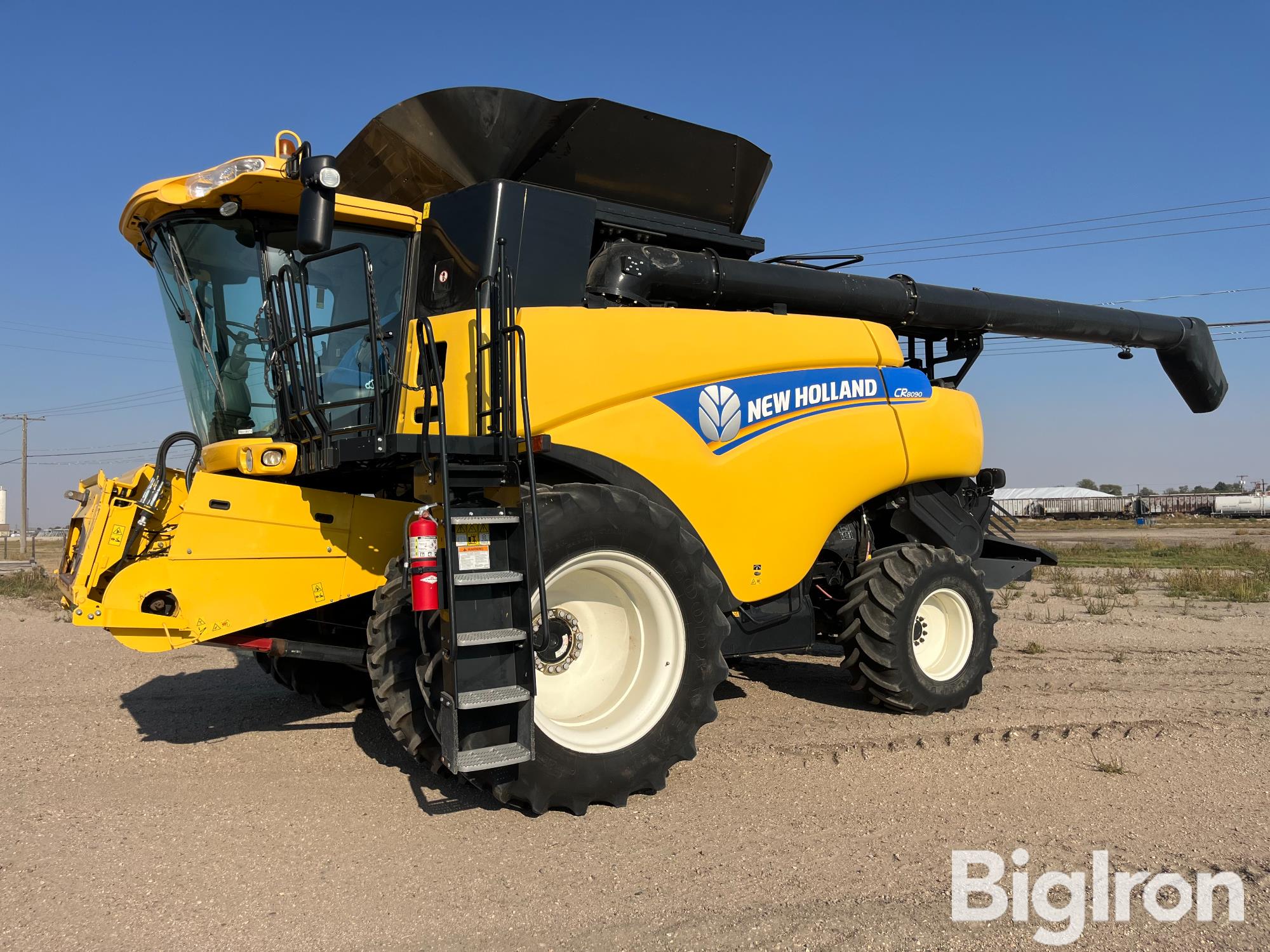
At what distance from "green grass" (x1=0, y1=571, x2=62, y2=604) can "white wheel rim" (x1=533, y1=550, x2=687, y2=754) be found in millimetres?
12721

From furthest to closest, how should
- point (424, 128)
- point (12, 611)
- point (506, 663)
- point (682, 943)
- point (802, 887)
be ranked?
1. point (12, 611)
2. point (424, 128)
3. point (506, 663)
4. point (802, 887)
5. point (682, 943)

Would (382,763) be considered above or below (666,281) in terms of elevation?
below

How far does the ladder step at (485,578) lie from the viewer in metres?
3.90

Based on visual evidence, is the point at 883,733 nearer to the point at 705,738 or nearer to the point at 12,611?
the point at 705,738

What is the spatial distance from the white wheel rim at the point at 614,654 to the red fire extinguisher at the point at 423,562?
1.99 ft

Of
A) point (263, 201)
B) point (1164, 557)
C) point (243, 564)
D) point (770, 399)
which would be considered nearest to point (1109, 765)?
point (770, 399)

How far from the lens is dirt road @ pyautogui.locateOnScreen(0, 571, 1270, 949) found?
3072 millimetres

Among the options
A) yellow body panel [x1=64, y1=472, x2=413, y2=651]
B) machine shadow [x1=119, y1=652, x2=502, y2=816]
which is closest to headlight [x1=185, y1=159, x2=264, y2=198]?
yellow body panel [x1=64, y1=472, x2=413, y2=651]

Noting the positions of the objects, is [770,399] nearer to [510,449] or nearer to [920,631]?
[510,449]

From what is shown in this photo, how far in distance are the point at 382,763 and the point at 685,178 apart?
12.9ft

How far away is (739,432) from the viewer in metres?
5.34

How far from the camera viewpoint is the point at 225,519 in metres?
4.48

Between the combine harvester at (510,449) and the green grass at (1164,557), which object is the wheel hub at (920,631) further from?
the green grass at (1164,557)

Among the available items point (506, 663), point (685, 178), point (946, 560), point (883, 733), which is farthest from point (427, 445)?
point (946, 560)
